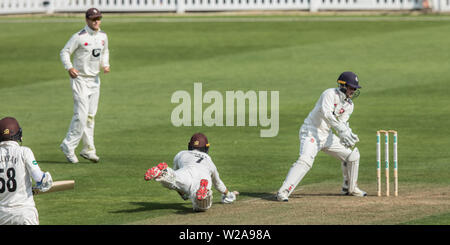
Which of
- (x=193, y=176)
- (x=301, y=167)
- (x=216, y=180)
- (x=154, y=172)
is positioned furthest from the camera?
(x=301, y=167)

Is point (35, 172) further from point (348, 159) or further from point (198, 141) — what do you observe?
point (348, 159)

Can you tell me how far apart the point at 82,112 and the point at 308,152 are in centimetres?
491

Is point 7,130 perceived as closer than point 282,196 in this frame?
Yes

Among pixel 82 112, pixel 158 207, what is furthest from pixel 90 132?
pixel 158 207

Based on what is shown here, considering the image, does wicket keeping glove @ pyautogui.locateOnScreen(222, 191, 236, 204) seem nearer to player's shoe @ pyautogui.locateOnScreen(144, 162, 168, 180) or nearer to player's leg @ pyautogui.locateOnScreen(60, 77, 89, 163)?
player's shoe @ pyautogui.locateOnScreen(144, 162, 168, 180)

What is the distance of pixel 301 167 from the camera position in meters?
13.4

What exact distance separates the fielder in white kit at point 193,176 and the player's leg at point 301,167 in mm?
874

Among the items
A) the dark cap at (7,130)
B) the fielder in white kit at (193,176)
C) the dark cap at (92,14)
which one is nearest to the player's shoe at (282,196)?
the fielder in white kit at (193,176)

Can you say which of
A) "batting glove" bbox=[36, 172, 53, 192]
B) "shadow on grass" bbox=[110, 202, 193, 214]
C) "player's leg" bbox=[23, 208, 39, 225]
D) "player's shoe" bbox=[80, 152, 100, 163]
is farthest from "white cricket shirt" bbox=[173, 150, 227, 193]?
"player's shoe" bbox=[80, 152, 100, 163]

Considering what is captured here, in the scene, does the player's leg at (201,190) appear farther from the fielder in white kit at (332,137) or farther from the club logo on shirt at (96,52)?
the club logo on shirt at (96,52)

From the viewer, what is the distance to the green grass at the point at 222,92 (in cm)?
1508

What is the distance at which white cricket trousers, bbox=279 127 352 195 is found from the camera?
13320mm

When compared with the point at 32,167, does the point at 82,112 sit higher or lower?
higher
